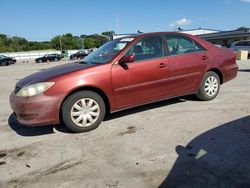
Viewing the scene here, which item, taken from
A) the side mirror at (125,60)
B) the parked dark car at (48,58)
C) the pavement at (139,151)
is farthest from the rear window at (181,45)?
the parked dark car at (48,58)

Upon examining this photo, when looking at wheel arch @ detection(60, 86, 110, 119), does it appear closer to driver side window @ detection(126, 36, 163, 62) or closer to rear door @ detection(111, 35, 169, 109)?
rear door @ detection(111, 35, 169, 109)

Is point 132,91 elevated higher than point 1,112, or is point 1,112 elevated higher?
point 132,91

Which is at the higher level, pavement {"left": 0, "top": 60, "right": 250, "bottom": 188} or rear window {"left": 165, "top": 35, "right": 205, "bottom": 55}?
rear window {"left": 165, "top": 35, "right": 205, "bottom": 55}

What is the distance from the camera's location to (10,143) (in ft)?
14.8

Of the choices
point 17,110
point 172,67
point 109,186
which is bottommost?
point 109,186

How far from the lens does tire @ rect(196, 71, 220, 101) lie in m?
6.23

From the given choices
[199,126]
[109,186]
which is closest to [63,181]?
[109,186]

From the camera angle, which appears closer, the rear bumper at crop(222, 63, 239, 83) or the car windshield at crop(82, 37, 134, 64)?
the car windshield at crop(82, 37, 134, 64)

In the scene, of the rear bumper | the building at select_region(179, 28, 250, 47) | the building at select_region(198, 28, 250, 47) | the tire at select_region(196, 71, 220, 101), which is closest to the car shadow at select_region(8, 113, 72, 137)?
the tire at select_region(196, 71, 220, 101)

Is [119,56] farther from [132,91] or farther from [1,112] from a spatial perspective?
[1,112]

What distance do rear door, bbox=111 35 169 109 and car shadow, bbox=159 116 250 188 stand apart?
1.39 metres

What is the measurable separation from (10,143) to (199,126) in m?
3.08

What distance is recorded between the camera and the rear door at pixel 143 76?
5.02m

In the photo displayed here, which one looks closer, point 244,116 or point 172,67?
point 244,116
